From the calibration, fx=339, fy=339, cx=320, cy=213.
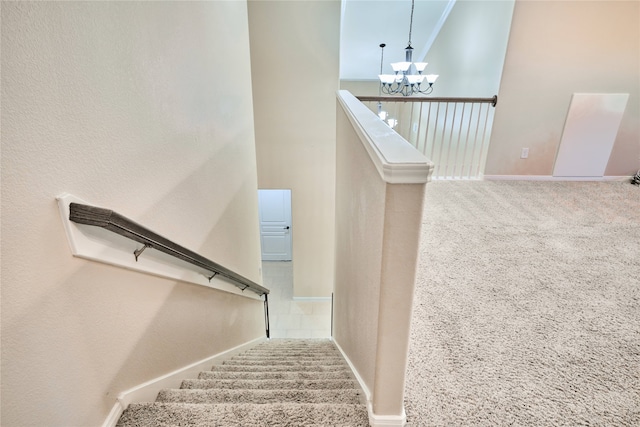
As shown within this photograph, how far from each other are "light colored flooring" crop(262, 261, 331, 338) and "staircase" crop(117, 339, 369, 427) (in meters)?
3.30

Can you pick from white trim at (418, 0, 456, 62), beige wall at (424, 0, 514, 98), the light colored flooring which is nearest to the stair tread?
the light colored flooring

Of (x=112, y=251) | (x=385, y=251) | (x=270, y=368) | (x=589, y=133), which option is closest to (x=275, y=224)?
(x=270, y=368)

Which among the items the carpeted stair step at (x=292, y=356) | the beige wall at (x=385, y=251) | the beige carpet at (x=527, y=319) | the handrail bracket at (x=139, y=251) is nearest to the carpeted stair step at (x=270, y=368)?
the carpeted stair step at (x=292, y=356)

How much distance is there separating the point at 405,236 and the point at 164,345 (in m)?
1.26

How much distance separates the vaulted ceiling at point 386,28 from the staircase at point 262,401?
533cm

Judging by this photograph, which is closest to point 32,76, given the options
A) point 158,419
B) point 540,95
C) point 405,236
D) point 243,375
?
point 405,236

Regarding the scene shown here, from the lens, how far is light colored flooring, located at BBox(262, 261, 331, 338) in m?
5.42

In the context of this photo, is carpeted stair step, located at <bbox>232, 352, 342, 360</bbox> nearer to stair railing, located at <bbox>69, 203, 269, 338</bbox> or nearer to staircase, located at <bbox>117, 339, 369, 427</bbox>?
staircase, located at <bbox>117, 339, 369, 427</bbox>

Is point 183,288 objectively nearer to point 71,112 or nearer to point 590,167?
point 71,112

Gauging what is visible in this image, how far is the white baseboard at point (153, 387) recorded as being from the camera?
125 cm

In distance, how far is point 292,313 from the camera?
593cm

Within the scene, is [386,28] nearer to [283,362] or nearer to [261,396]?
[283,362]

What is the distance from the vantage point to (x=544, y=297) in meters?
2.09

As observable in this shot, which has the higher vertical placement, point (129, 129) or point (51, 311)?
point (129, 129)
